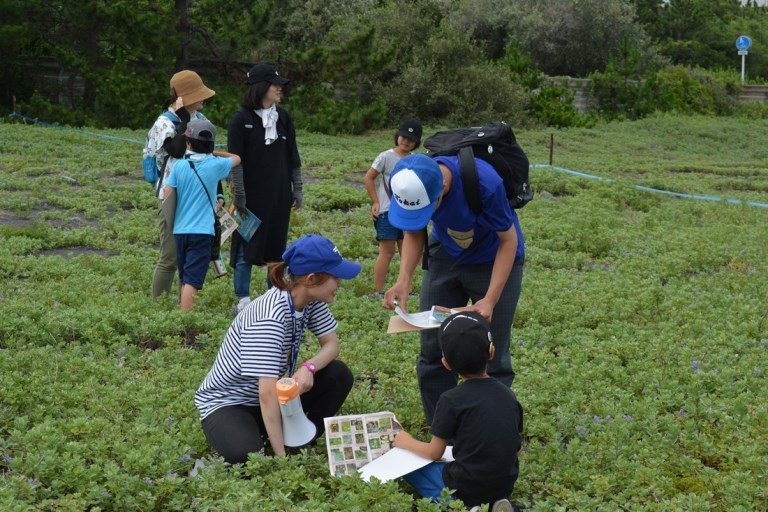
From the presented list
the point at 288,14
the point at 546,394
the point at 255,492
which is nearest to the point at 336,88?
the point at 288,14

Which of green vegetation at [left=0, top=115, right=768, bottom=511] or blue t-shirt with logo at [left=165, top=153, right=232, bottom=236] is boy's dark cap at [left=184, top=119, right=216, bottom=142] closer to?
blue t-shirt with logo at [left=165, top=153, right=232, bottom=236]

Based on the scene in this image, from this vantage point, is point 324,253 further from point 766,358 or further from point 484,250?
point 766,358

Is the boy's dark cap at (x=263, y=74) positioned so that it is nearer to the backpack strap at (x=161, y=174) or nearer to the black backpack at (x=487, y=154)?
the backpack strap at (x=161, y=174)

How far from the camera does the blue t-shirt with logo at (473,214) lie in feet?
14.4

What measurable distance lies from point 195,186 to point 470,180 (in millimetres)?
3093

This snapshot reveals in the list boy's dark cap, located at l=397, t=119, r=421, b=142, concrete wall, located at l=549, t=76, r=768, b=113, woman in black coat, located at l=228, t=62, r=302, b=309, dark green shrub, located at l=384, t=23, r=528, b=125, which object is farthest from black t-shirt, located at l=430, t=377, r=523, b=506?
concrete wall, located at l=549, t=76, r=768, b=113

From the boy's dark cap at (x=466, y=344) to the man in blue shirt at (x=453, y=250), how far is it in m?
0.35

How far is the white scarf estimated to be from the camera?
7.22 metres

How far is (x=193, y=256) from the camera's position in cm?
694

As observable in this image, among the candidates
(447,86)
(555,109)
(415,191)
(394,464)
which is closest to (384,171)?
(415,191)

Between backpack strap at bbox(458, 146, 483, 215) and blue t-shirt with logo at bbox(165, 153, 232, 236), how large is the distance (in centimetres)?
292

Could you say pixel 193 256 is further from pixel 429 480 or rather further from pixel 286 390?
pixel 429 480

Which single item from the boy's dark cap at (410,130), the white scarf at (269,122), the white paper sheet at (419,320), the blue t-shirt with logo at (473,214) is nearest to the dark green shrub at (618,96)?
the boy's dark cap at (410,130)

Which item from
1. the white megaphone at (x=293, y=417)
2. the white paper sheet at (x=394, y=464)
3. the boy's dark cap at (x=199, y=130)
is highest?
the boy's dark cap at (x=199, y=130)
